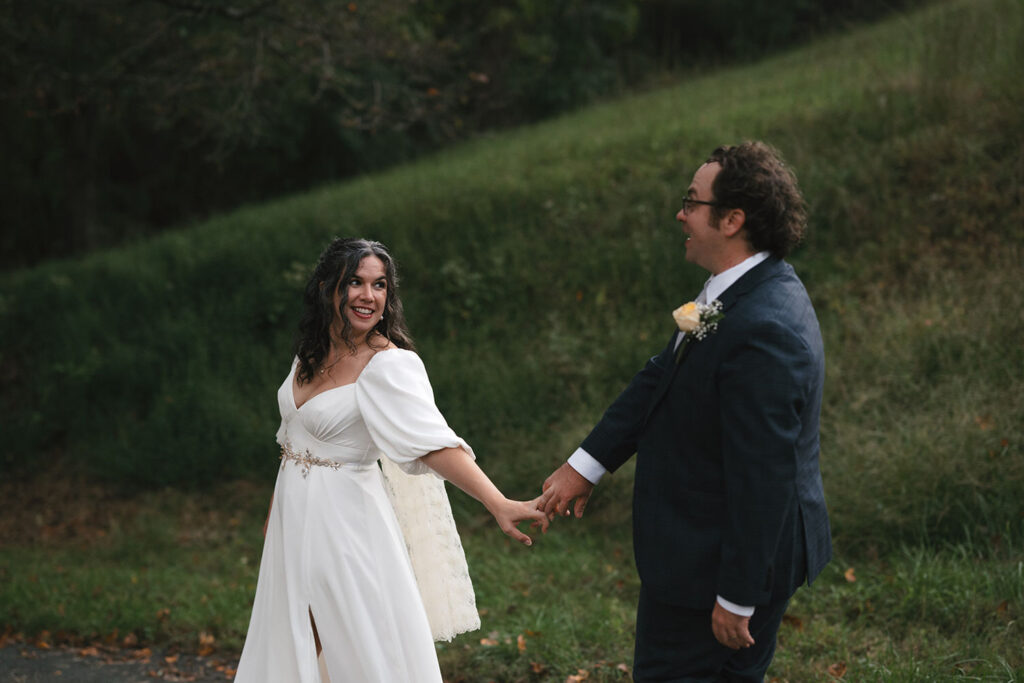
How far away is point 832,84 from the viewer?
41.3 ft

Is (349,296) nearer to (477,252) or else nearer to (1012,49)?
(477,252)

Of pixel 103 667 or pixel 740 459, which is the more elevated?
pixel 740 459

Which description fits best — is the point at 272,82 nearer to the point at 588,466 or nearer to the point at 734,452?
the point at 588,466

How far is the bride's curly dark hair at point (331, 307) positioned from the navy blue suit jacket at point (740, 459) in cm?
129

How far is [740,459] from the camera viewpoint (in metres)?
2.85

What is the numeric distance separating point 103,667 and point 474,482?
3816 mm

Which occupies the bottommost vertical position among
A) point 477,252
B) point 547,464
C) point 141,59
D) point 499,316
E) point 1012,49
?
point 547,464

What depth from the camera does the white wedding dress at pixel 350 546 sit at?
3582mm

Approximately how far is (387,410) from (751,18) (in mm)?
21947

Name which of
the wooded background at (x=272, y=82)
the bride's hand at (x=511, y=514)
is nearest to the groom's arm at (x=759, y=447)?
the bride's hand at (x=511, y=514)

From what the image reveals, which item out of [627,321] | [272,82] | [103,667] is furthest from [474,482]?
[272,82]

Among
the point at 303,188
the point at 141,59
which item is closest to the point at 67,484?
the point at 141,59

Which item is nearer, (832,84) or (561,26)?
(832,84)

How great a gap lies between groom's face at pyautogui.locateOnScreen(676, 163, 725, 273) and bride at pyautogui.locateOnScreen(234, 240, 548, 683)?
115 cm
